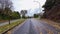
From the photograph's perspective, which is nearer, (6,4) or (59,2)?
(59,2)

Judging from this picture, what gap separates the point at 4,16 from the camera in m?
77.2

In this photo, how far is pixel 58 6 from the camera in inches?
2576

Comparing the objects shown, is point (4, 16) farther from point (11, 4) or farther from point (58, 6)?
point (58, 6)

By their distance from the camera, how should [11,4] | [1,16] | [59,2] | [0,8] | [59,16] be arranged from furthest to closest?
[11,4] → [0,8] → [1,16] → [59,2] → [59,16]

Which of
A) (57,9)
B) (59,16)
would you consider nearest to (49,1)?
(57,9)

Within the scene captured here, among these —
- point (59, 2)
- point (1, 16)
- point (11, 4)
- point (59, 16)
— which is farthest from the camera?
point (11, 4)

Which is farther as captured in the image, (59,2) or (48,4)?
(48,4)

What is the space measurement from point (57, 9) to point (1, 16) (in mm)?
23523

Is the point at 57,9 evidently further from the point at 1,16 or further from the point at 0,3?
the point at 0,3

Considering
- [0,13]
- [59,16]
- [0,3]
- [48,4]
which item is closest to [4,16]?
[0,13]

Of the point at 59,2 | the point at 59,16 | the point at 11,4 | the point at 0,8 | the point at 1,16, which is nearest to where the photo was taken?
the point at 59,16

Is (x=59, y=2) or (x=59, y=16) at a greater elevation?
(x=59, y=2)

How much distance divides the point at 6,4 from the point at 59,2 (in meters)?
30.6

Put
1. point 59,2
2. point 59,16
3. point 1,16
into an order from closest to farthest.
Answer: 1. point 59,16
2. point 59,2
3. point 1,16
